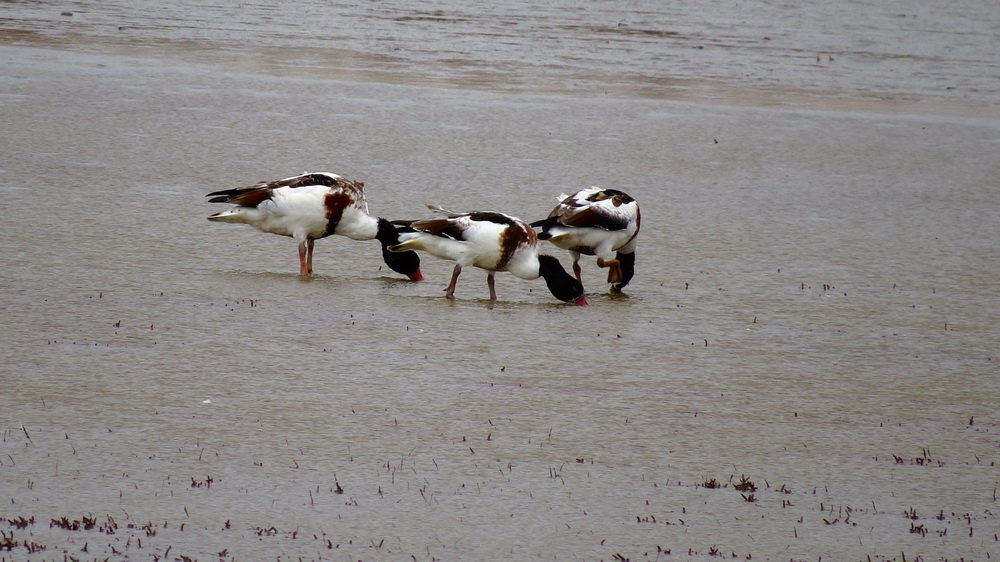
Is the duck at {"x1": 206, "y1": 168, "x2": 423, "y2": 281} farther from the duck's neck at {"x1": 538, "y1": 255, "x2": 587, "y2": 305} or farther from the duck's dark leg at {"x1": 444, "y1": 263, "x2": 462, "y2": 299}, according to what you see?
the duck's neck at {"x1": 538, "y1": 255, "x2": 587, "y2": 305}

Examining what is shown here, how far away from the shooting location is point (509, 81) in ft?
59.3

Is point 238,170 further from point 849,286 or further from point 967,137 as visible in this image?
point 967,137

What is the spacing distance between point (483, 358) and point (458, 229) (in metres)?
1.79

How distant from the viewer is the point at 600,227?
29.1 feet

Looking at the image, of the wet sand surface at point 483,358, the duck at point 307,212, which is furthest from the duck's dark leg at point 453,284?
the duck at point 307,212

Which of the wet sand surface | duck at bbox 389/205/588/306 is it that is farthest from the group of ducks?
the wet sand surface

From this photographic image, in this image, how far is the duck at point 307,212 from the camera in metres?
8.79

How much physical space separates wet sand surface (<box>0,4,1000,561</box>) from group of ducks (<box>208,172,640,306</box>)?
0.72 ft

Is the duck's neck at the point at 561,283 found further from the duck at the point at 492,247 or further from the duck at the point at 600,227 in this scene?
the duck at the point at 600,227

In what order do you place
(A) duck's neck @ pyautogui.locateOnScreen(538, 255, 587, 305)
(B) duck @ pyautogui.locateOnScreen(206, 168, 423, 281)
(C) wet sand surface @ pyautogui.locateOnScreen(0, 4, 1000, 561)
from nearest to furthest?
(C) wet sand surface @ pyautogui.locateOnScreen(0, 4, 1000, 561)
(A) duck's neck @ pyautogui.locateOnScreen(538, 255, 587, 305)
(B) duck @ pyautogui.locateOnScreen(206, 168, 423, 281)

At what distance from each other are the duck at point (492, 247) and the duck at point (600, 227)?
0.34 m

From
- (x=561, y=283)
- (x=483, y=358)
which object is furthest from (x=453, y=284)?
(x=483, y=358)

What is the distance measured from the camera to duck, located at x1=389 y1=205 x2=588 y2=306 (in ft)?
27.3

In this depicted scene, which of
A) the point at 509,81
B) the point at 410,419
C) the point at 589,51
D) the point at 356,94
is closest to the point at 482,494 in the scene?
the point at 410,419
